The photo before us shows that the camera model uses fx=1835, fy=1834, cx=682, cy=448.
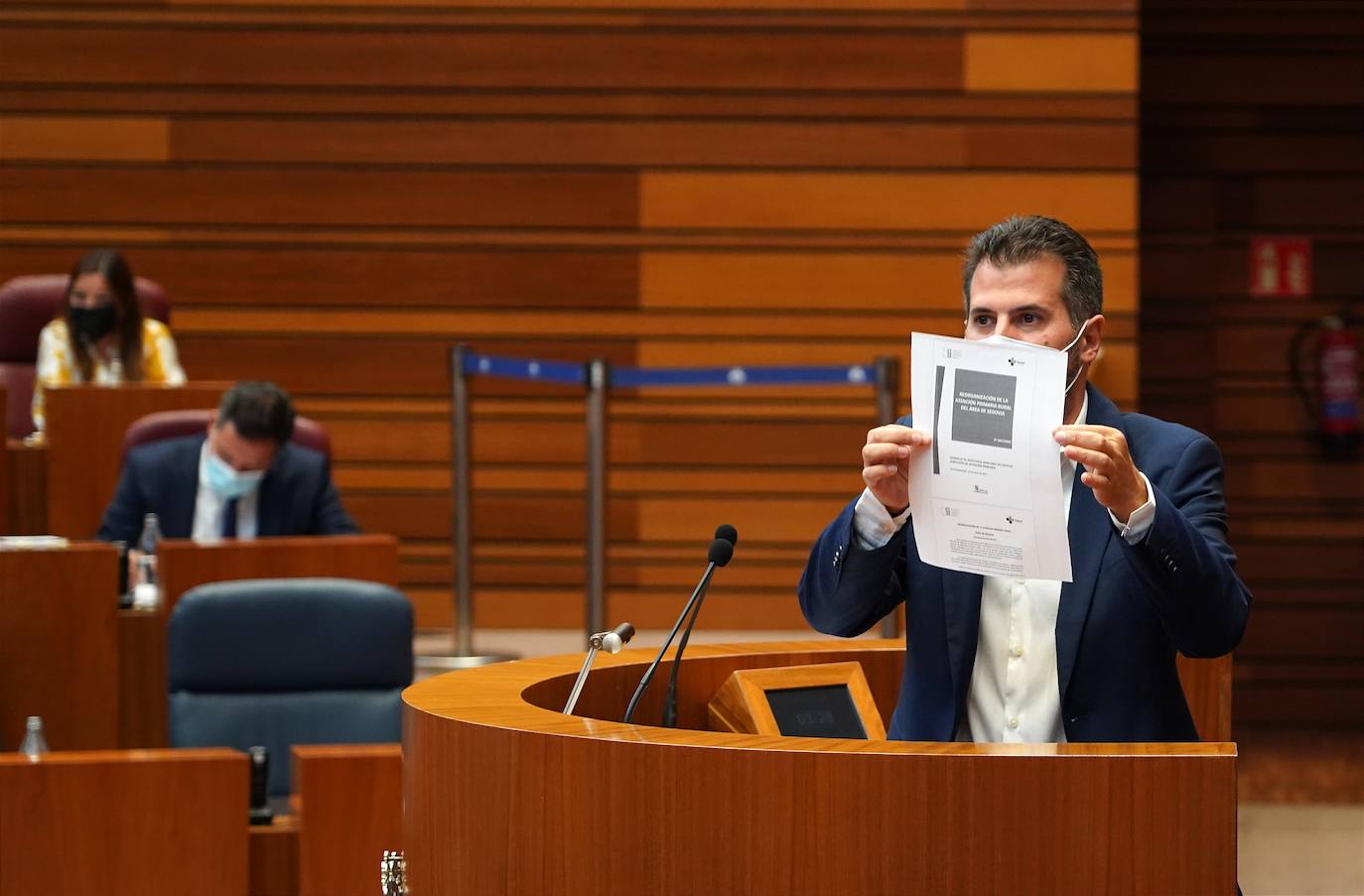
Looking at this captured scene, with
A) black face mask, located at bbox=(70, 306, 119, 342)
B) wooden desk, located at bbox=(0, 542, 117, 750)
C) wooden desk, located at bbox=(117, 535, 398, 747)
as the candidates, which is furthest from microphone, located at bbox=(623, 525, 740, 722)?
black face mask, located at bbox=(70, 306, 119, 342)

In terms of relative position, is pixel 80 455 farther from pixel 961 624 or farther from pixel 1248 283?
pixel 1248 283

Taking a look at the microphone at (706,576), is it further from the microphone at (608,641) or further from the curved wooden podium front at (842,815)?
the curved wooden podium front at (842,815)

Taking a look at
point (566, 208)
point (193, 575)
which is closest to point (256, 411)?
point (193, 575)

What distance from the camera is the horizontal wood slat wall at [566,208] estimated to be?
22.6ft

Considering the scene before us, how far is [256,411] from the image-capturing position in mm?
4953

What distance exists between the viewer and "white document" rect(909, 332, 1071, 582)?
6.00 ft

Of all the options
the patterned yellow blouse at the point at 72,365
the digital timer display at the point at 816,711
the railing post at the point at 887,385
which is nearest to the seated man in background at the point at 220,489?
the patterned yellow blouse at the point at 72,365

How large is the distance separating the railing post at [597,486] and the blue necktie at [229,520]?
1.14 m

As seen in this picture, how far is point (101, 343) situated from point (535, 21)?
6.88 feet

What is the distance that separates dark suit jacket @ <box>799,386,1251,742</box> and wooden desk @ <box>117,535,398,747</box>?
8.54 feet

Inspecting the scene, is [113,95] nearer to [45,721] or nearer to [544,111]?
[544,111]

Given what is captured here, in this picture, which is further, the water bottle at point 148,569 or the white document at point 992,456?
the water bottle at point 148,569

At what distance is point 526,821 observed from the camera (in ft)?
5.87

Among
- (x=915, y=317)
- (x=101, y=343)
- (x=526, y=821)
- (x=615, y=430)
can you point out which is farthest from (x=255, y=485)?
(x=526, y=821)
